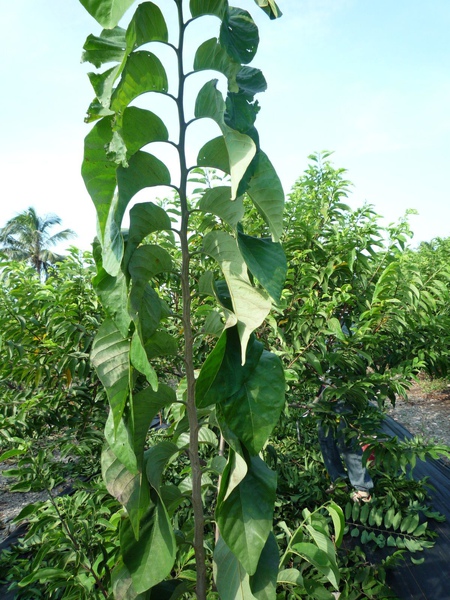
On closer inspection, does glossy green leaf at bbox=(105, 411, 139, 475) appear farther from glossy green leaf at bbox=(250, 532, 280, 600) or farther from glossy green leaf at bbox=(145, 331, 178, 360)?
glossy green leaf at bbox=(250, 532, 280, 600)

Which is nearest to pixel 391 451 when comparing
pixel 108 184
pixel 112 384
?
pixel 112 384

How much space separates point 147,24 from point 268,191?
12.8 inches

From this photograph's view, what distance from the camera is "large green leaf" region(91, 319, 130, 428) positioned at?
0.75 metres

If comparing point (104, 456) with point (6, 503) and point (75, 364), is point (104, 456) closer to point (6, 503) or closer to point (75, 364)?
point (75, 364)

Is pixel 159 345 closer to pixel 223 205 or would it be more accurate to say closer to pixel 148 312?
pixel 148 312

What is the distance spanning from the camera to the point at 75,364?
2402 millimetres

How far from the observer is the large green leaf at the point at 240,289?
2.12 ft

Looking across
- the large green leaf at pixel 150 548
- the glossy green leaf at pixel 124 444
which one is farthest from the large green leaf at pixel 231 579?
the glossy green leaf at pixel 124 444

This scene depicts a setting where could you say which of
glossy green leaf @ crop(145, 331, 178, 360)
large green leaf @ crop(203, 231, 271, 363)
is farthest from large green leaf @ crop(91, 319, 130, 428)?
large green leaf @ crop(203, 231, 271, 363)

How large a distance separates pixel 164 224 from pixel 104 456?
46 cm

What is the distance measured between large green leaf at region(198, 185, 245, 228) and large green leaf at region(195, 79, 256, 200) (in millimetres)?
124

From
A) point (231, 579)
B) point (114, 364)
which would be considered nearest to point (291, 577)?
point (231, 579)

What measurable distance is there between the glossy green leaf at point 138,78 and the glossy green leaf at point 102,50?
0.02 metres

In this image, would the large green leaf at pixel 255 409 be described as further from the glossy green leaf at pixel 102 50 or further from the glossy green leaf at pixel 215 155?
the glossy green leaf at pixel 102 50
